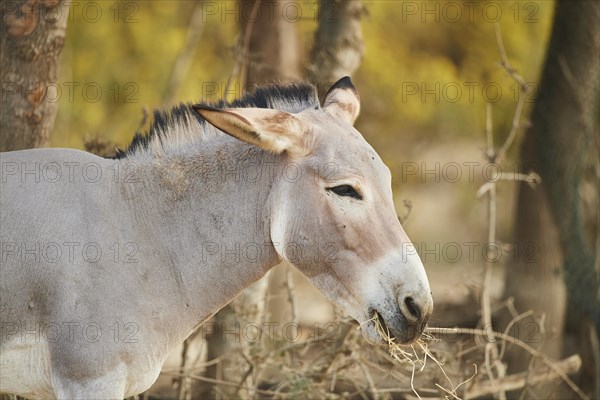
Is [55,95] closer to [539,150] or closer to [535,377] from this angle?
[535,377]

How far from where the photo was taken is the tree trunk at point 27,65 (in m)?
5.04

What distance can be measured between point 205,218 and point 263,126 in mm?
567

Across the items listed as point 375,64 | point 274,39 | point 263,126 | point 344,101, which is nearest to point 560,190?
point 274,39

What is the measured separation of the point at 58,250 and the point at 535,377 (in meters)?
4.07

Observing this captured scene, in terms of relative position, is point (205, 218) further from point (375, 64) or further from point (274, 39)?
point (375, 64)

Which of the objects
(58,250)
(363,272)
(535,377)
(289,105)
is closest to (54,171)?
(58,250)

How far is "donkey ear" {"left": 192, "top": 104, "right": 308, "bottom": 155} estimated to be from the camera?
136 inches

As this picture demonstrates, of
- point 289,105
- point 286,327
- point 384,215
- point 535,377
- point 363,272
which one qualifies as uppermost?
point 289,105

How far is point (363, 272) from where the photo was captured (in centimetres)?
358

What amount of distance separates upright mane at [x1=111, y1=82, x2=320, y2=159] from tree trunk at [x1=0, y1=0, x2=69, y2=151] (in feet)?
4.51

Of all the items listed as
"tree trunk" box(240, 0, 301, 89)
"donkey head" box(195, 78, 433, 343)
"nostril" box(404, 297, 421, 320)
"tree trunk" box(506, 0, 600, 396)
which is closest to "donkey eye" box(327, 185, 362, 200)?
"donkey head" box(195, 78, 433, 343)

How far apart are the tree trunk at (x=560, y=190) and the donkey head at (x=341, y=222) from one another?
437 centimetres

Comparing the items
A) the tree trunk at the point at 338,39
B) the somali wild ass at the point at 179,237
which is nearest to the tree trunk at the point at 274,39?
the tree trunk at the point at 338,39

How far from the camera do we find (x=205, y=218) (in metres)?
3.84
